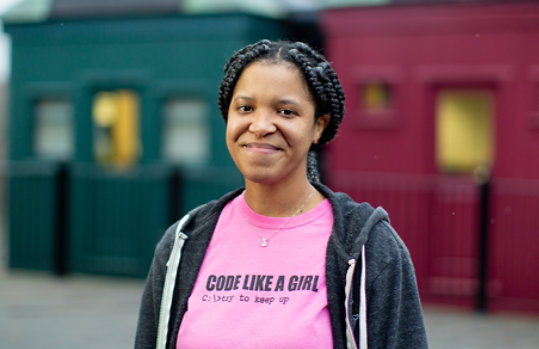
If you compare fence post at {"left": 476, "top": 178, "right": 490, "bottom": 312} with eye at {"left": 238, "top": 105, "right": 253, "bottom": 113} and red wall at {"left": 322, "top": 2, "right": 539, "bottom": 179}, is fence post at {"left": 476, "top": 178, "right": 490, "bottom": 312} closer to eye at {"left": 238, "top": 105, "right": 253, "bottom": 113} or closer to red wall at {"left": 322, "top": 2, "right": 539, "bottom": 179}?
red wall at {"left": 322, "top": 2, "right": 539, "bottom": 179}

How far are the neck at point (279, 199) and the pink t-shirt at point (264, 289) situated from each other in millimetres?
22

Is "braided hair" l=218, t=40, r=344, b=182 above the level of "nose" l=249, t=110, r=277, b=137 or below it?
above

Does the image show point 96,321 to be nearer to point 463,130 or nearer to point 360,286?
point 463,130

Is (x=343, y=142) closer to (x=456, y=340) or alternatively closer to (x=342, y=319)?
(x=456, y=340)

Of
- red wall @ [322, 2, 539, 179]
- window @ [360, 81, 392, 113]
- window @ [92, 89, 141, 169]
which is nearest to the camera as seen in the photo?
red wall @ [322, 2, 539, 179]

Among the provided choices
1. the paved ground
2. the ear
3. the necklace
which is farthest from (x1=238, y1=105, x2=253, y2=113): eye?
the paved ground

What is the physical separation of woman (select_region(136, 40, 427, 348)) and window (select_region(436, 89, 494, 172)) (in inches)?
278

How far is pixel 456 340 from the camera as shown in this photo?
7.07 metres

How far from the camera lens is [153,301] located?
94.2 inches

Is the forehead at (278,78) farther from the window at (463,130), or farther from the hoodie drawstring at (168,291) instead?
the window at (463,130)

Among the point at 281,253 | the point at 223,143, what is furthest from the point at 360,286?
the point at 223,143

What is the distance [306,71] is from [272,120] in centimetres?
16

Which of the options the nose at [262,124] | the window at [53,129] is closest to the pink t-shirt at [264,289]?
the nose at [262,124]

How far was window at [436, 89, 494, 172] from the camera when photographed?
30.0ft
